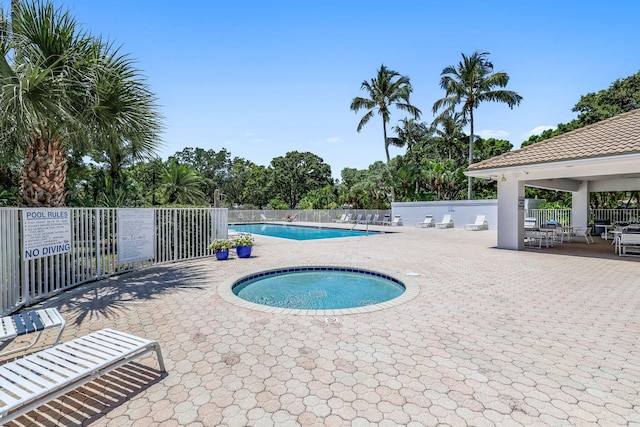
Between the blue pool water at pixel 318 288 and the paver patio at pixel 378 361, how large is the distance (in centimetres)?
101

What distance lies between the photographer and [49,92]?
5.06 metres

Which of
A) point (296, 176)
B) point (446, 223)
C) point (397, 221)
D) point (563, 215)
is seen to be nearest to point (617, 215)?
point (563, 215)

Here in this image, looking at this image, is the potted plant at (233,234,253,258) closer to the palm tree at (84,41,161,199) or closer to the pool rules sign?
the palm tree at (84,41,161,199)

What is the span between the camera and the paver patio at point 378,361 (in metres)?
2.47

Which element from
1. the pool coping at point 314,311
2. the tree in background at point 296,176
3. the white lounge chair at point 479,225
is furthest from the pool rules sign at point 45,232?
the tree in background at point 296,176

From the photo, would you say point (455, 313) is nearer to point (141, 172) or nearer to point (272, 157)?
point (141, 172)

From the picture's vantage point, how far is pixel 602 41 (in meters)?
13.0

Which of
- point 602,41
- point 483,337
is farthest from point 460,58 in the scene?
point 483,337

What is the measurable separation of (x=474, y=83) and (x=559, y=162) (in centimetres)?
1846

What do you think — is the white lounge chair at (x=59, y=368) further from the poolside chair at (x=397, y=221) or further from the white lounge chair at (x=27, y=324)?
the poolside chair at (x=397, y=221)

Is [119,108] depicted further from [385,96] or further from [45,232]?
[385,96]

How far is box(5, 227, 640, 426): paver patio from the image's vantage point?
97.2 inches

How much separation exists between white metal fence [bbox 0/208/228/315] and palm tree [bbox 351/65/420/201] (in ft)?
71.4

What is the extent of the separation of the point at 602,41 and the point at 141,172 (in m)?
40.7
